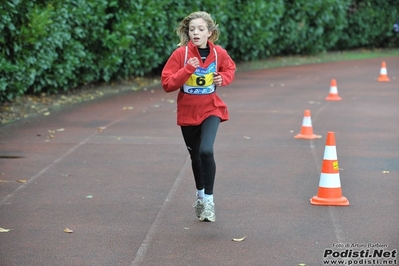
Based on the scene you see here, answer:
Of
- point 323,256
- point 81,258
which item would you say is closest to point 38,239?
point 81,258

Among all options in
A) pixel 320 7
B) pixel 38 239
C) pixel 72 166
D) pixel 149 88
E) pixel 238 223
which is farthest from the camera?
pixel 320 7

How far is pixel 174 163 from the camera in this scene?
998 cm

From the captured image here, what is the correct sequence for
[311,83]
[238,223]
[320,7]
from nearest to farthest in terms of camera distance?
Answer: [238,223] → [311,83] → [320,7]

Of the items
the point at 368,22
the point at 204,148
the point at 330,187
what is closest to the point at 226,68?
the point at 204,148

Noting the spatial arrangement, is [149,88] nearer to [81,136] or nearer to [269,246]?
[81,136]

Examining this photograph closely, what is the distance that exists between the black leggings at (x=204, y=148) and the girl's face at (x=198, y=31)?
25.3 inches

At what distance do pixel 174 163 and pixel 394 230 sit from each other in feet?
12.2

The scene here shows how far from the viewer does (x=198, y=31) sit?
6.96 metres

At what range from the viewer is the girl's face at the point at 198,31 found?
6.96 meters

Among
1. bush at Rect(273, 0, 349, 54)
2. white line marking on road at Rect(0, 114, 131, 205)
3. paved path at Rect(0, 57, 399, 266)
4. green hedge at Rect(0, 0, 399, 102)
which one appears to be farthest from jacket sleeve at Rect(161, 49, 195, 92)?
bush at Rect(273, 0, 349, 54)

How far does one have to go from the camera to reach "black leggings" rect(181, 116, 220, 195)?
274 inches

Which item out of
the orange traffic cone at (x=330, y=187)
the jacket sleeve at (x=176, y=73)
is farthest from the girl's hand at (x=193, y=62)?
the orange traffic cone at (x=330, y=187)

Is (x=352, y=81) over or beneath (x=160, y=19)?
beneath

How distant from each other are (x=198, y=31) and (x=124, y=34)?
1129 centimetres
